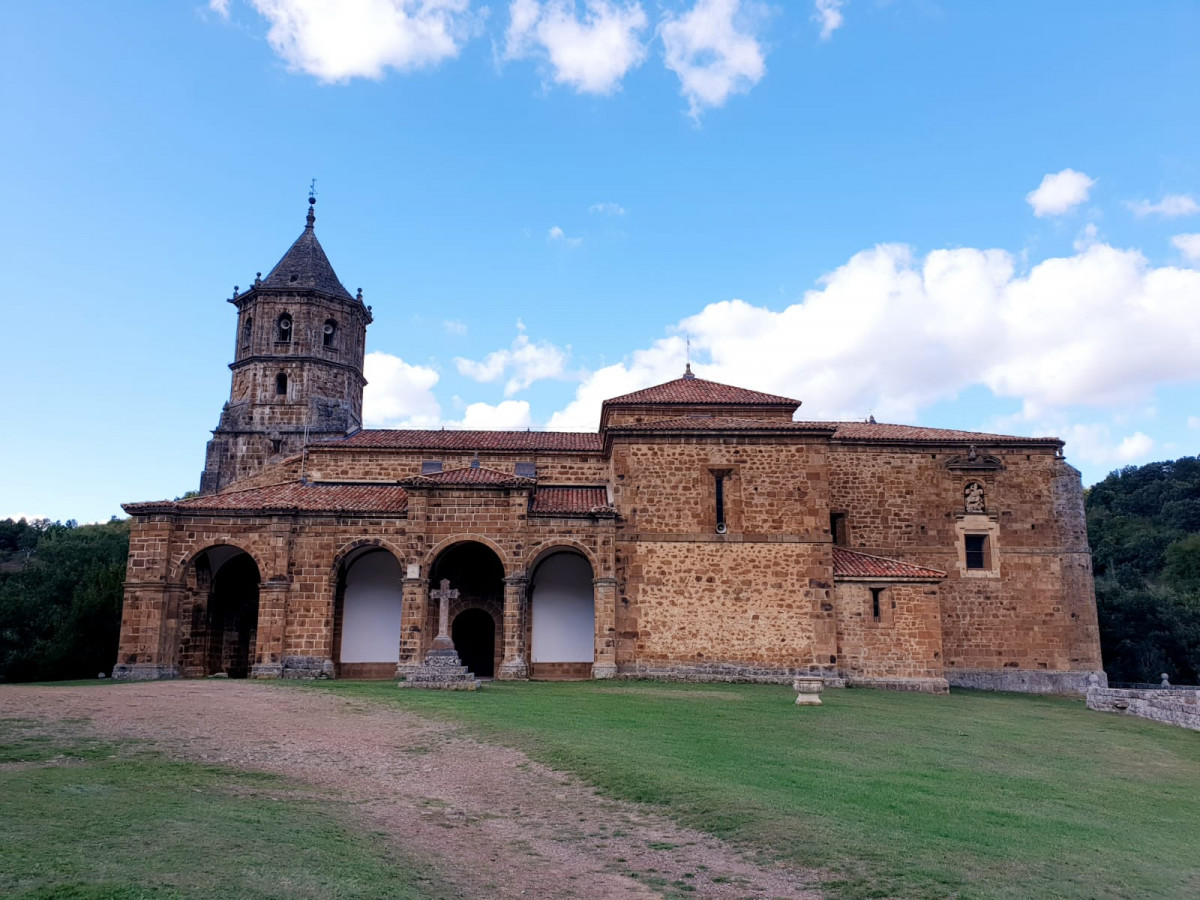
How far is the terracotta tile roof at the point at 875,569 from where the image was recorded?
22094 millimetres

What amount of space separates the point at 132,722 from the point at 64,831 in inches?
241

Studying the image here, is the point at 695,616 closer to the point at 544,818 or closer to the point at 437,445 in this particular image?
the point at 437,445

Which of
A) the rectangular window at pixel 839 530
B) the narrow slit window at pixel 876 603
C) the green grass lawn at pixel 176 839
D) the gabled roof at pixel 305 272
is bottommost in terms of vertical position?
the green grass lawn at pixel 176 839

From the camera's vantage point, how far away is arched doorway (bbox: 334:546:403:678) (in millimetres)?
23297

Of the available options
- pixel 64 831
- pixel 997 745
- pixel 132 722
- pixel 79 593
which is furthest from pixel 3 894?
pixel 79 593

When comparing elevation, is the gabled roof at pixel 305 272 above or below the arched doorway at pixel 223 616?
above

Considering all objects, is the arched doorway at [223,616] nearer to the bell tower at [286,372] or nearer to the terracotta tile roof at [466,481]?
the terracotta tile roof at [466,481]

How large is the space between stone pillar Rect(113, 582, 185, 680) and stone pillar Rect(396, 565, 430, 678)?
5.94 metres

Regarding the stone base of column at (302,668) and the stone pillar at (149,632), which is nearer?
the stone pillar at (149,632)

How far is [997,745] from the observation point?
1319 centimetres

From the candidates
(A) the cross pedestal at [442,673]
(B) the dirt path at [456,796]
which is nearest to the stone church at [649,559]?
(A) the cross pedestal at [442,673]

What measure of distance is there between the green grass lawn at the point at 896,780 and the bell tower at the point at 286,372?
15.0m

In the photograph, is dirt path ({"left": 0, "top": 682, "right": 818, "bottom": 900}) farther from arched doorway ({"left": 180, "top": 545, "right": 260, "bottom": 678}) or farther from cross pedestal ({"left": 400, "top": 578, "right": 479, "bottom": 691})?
arched doorway ({"left": 180, "top": 545, "right": 260, "bottom": 678})

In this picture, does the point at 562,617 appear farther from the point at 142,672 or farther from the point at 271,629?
the point at 142,672
